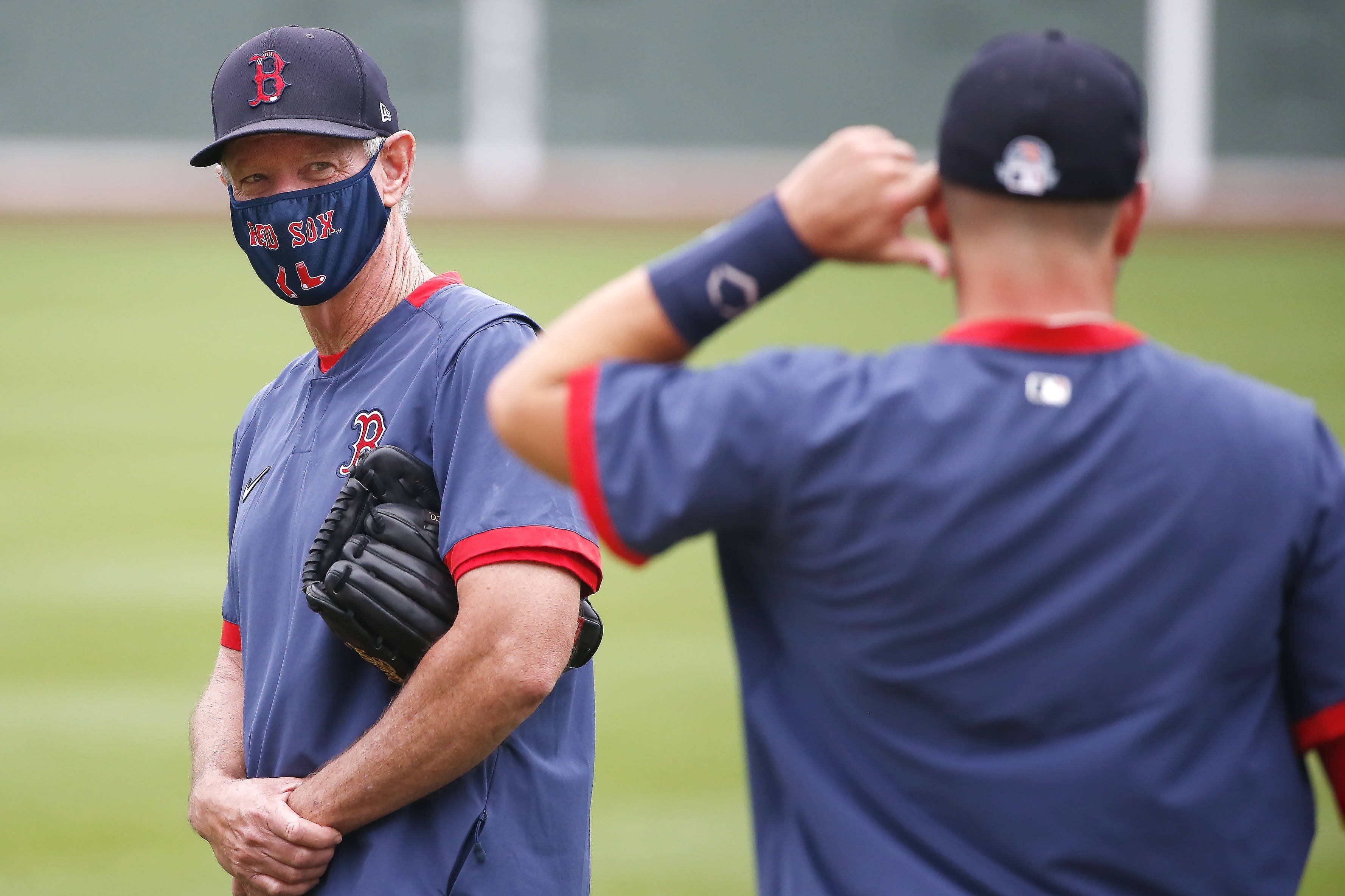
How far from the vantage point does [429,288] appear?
2604 millimetres

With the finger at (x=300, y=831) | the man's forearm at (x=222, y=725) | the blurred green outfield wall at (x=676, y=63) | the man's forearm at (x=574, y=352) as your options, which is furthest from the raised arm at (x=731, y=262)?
the blurred green outfield wall at (x=676, y=63)

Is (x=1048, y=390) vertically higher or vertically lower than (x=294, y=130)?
lower

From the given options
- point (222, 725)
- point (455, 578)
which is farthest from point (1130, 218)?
point (222, 725)

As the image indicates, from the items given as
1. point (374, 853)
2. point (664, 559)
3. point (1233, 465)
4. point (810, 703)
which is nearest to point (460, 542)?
point (374, 853)

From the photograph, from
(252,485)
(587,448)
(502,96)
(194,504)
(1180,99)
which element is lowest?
(194,504)

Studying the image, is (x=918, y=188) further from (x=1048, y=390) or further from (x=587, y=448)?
(x=587, y=448)

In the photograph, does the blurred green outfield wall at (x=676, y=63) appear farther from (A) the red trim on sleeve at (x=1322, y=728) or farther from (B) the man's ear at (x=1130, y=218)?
(A) the red trim on sleeve at (x=1322, y=728)

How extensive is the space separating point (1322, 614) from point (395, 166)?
172 cm

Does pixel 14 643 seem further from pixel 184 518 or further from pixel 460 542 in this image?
pixel 460 542

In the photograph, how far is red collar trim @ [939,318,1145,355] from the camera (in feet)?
5.18

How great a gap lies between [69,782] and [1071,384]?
591 cm

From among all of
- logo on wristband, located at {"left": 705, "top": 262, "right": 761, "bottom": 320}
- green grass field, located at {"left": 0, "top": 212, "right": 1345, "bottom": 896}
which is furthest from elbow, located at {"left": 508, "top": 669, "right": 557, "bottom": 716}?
green grass field, located at {"left": 0, "top": 212, "right": 1345, "bottom": 896}

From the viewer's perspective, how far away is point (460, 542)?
7.38 ft

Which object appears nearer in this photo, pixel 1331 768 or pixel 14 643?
pixel 1331 768
